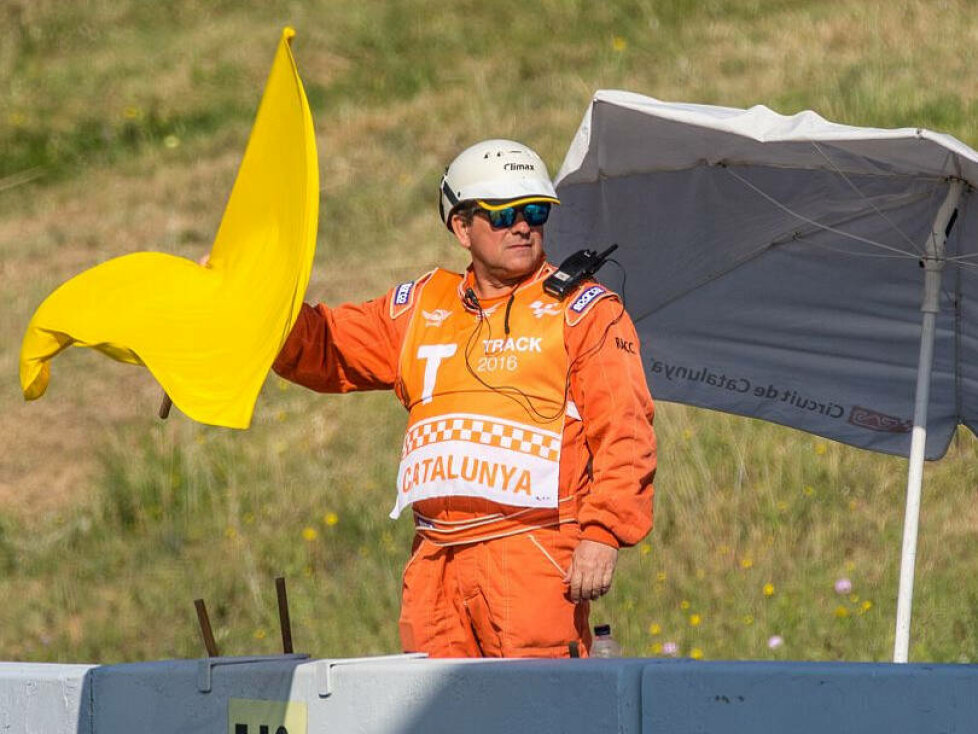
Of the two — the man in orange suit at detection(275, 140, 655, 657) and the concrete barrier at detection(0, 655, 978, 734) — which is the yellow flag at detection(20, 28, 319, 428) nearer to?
the man in orange suit at detection(275, 140, 655, 657)

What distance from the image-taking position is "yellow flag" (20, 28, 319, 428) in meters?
4.96

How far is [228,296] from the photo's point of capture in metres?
5.40

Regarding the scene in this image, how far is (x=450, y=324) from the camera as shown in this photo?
18.1 feet

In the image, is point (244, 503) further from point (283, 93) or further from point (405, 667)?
point (405, 667)

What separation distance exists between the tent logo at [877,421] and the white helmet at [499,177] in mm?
1789

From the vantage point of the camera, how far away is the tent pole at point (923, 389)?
609 centimetres

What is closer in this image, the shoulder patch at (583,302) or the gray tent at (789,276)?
the shoulder patch at (583,302)

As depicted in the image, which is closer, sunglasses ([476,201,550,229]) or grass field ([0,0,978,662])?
sunglasses ([476,201,550,229])

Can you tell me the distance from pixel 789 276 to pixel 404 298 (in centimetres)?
167

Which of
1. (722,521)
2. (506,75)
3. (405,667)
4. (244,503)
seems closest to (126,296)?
(405,667)

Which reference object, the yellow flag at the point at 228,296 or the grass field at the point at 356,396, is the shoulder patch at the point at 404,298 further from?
the grass field at the point at 356,396

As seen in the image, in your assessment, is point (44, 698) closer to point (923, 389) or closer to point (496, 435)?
point (496, 435)

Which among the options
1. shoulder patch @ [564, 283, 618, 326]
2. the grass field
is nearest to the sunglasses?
shoulder patch @ [564, 283, 618, 326]

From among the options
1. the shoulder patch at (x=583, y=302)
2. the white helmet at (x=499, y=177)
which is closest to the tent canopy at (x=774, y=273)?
the white helmet at (x=499, y=177)
